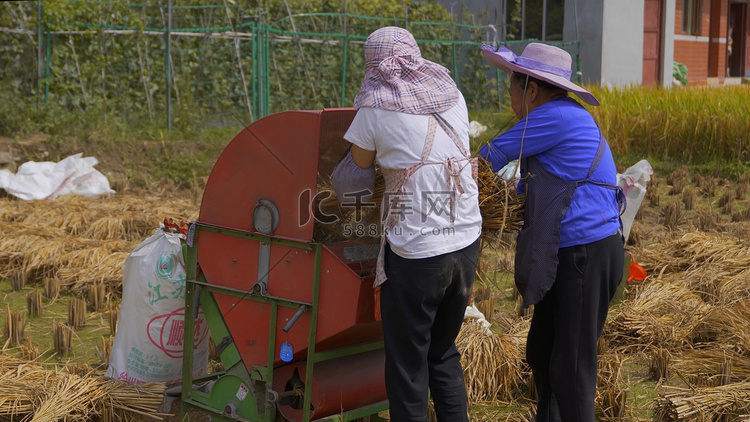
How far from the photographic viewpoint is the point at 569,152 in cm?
325

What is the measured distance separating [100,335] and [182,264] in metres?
1.62

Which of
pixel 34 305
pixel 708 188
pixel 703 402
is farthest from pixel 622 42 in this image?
pixel 703 402

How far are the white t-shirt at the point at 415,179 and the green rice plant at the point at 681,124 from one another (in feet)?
31.8

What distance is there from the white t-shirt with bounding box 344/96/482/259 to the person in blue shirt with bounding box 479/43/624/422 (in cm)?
38

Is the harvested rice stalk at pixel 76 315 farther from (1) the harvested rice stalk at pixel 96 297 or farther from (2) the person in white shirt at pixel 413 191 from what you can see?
(2) the person in white shirt at pixel 413 191

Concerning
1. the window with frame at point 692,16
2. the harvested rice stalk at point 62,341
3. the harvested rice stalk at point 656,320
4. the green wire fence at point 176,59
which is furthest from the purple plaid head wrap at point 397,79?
the window with frame at point 692,16

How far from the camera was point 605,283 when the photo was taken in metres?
3.35

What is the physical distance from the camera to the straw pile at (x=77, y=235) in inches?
254

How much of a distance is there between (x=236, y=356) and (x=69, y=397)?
83cm

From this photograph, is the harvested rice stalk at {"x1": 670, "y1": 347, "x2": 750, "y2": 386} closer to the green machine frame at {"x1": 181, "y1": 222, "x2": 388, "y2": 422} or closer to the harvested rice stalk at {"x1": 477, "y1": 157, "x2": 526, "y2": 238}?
the harvested rice stalk at {"x1": 477, "y1": 157, "x2": 526, "y2": 238}

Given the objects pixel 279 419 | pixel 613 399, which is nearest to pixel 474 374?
pixel 613 399

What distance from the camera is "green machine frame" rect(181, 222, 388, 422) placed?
3416 mm

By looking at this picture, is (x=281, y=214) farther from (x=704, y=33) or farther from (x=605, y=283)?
(x=704, y=33)

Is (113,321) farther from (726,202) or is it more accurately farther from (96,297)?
(726,202)
